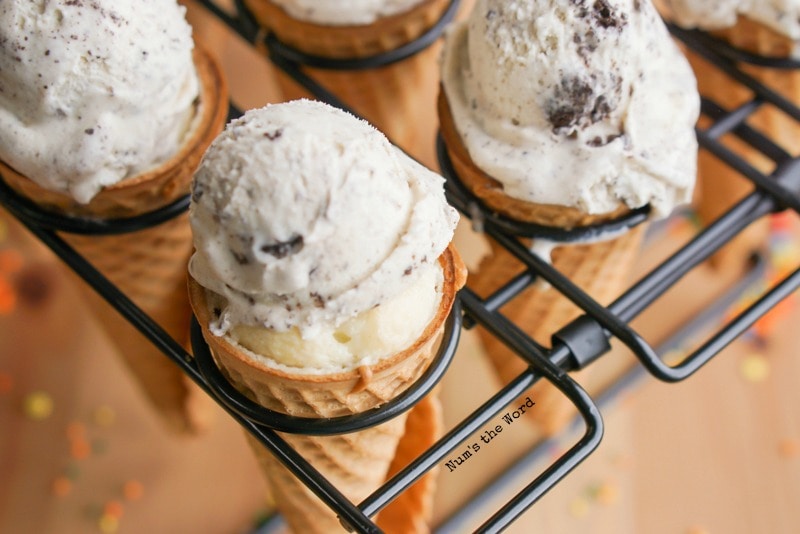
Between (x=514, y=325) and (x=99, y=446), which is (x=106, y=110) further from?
(x=99, y=446)

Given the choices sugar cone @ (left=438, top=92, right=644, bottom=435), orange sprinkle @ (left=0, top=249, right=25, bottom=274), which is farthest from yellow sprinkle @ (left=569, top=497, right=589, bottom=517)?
orange sprinkle @ (left=0, top=249, right=25, bottom=274)

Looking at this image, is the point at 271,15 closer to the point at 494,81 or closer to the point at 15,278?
the point at 494,81

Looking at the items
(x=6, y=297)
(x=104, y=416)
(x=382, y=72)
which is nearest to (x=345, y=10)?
(x=382, y=72)

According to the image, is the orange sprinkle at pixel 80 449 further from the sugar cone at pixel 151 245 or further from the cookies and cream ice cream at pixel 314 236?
the cookies and cream ice cream at pixel 314 236

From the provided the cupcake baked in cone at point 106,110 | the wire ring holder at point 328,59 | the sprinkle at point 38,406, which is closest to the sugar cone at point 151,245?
the cupcake baked in cone at point 106,110

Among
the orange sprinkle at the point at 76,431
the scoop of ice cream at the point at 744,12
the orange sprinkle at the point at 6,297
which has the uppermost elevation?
the scoop of ice cream at the point at 744,12

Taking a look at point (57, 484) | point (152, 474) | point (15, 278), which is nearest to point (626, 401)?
point (152, 474)

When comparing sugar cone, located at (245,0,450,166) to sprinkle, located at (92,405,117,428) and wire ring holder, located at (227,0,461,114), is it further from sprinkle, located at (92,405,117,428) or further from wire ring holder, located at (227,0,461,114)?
sprinkle, located at (92,405,117,428)

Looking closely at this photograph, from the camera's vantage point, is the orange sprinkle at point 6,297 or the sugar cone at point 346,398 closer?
the sugar cone at point 346,398
